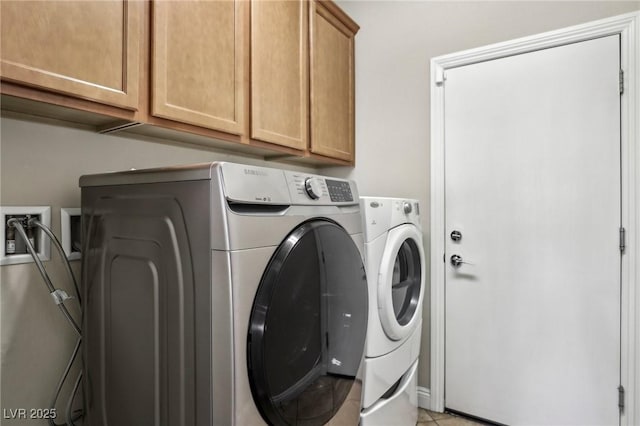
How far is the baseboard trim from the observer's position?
6.84ft

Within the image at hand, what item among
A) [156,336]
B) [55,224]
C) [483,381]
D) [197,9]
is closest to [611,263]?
[483,381]

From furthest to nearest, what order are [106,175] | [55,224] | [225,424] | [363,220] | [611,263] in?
[611,263], [363,220], [55,224], [106,175], [225,424]

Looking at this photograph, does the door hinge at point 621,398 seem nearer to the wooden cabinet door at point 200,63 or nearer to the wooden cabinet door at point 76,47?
the wooden cabinet door at point 200,63

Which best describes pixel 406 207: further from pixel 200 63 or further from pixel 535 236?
pixel 200 63

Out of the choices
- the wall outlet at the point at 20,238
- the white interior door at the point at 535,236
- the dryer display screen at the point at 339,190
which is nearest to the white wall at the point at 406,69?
the white interior door at the point at 535,236

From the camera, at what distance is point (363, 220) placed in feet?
4.65

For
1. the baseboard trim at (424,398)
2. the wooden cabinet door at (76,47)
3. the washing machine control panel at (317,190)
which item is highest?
the wooden cabinet door at (76,47)

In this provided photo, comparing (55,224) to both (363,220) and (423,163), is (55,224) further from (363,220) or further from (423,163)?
(423,163)

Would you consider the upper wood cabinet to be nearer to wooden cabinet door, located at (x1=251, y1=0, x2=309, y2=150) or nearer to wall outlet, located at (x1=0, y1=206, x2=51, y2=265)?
wooden cabinet door, located at (x1=251, y1=0, x2=309, y2=150)

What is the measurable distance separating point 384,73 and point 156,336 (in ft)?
6.74

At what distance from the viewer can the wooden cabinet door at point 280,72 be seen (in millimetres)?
1548

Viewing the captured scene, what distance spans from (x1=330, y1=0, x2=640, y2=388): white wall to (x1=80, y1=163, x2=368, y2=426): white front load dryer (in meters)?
1.16

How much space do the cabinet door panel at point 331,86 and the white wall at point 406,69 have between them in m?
0.11

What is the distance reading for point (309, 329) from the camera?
1.02 meters
